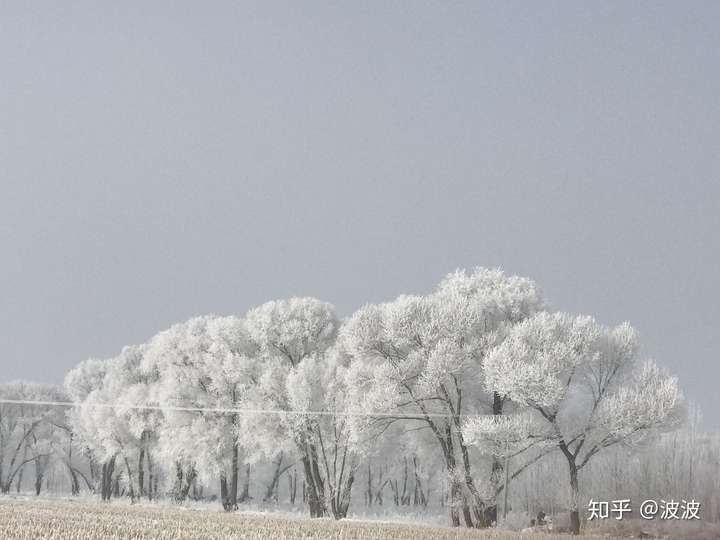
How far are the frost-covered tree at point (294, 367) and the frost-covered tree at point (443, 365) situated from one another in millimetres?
7415

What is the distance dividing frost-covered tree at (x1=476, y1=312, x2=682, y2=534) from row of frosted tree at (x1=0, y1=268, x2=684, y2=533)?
0.22ft

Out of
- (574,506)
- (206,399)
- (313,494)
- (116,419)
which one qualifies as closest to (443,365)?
(574,506)

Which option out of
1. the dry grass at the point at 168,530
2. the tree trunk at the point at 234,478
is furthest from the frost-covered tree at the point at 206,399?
the dry grass at the point at 168,530

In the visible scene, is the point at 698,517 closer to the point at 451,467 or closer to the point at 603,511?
the point at 603,511

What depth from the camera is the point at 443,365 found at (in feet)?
152

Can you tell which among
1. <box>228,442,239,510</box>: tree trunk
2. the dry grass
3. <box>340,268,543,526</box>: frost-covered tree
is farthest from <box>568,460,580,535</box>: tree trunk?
<box>228,442,239,510</box>: tree trunk

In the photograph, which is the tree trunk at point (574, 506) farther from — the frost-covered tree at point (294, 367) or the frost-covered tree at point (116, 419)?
the frost-covered tree at point (116, 419)

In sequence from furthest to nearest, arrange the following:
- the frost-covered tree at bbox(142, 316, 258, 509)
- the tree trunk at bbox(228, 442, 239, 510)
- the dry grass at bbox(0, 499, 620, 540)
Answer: the frost-covered tree at bbox(142, 316, 258, 509)
the tree trunk at bbox(228, 442, 239, 510)
the dry grass at bbox(0, 499, 620, 540)

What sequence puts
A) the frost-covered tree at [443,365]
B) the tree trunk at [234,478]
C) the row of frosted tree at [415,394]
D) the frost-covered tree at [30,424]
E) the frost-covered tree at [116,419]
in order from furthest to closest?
the frost-covered tree at [30,424] → the frost-covered tree at [116,419] → the tree trunk at [234,478] → the frost-covered tree at [443,365] → the row of frosted tree at [415,394]

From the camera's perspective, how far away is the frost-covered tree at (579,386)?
1609 inches

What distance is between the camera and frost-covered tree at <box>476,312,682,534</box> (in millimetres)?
40875

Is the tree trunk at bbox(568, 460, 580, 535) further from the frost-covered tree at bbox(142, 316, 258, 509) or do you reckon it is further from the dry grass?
the frost-covered tree at bbox(142, 316, 258, 509)

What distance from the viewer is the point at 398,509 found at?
73.7 meters

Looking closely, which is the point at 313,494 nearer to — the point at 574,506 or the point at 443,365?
the point at 443,365
